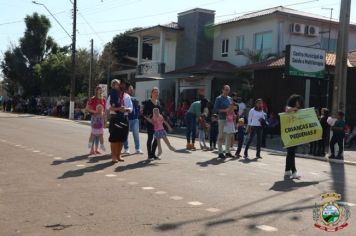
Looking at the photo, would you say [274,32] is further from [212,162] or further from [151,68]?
[212,162]

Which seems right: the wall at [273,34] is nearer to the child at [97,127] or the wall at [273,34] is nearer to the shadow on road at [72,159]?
the child at [97,127]

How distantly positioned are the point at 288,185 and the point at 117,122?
405 centimetres

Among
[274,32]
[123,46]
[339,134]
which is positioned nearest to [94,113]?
[339,134]

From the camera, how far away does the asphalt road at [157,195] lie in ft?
20.1

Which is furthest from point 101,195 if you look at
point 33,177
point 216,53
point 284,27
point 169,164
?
point 216,53

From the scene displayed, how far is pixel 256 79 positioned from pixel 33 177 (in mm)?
19613

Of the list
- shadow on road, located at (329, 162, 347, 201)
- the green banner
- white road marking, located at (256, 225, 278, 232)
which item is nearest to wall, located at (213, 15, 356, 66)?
shadow on road, located at (329, 162, 347, 201)

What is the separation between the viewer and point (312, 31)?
30.7 metres

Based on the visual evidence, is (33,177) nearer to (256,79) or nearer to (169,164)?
(169,164)

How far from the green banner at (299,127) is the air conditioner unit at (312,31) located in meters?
20.6

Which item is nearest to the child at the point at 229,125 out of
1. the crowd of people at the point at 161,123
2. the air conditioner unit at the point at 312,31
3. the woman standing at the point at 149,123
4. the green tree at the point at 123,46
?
the crowd of people at the point at 161,123

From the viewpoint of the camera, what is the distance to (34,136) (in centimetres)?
1789

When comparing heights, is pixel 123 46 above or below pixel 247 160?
above

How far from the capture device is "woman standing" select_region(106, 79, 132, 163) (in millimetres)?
11500
